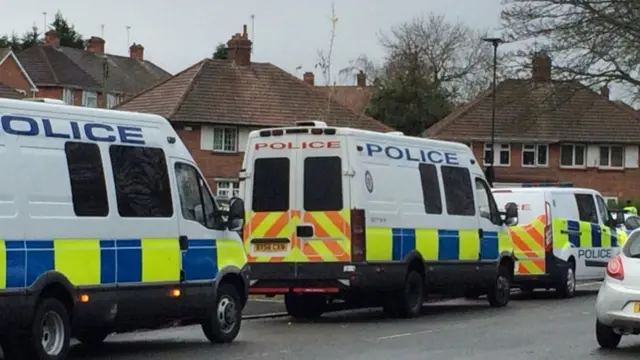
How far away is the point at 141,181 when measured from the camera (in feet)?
45.3

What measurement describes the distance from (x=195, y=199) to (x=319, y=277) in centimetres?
330

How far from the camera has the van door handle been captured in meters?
14.4

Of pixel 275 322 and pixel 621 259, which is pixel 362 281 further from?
pixel 621 259

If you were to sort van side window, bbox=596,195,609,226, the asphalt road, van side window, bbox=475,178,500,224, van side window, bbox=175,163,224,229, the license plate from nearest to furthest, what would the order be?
the asphalt road < van side window, bbox=175,163,224,229 < the license plate < van side window, bbox=475,178,500,224 < van side window, bbox=596,195,609,226

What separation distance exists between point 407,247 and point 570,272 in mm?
6499

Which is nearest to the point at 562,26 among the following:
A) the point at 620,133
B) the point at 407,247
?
the point at 407,247

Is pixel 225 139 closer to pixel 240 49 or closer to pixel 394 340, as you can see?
pixel 240 49

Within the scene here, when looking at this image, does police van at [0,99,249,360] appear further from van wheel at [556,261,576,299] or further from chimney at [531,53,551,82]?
chimney at [531,53,551,82]

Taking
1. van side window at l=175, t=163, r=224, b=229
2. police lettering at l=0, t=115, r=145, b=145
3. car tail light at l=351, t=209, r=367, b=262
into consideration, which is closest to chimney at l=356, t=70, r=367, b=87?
car tail light at l=351, t=209, r=367, b=262

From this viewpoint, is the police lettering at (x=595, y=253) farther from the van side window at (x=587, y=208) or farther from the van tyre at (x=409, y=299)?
the van tyre at (x=409, y=299)

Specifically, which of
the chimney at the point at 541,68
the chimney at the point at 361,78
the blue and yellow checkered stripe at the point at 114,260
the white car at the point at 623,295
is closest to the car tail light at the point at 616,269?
the white car at the point at 623,295

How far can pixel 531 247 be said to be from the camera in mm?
23625

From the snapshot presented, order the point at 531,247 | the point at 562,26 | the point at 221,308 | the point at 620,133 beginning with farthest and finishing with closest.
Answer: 1. the point at 620,133
2. the point at 562,26
3. the point at 531,247
4. the point at 221,308

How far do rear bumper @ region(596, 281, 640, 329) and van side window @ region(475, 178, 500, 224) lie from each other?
6.87m
